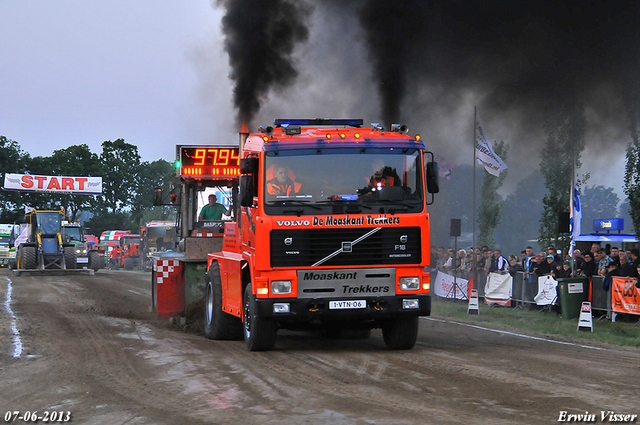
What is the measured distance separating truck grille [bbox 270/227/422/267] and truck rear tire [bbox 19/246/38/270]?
95.4 feet

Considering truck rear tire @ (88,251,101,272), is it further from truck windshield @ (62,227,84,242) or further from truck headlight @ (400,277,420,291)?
truck headlight @ (400,277,420,291)

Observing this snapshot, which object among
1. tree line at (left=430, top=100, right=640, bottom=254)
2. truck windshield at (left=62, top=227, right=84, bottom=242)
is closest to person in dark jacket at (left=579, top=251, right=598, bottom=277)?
tree line at (left=430, top=100, right=640, bottom=254)

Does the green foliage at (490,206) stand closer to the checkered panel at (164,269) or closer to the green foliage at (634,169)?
the green foliage at (634,169)

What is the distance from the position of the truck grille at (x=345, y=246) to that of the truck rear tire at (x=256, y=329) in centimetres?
82

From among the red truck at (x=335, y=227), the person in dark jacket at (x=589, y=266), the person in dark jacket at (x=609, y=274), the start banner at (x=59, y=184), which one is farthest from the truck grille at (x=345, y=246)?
the start banner at (x=59, y=184)

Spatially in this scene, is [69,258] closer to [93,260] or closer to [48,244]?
[48,244]

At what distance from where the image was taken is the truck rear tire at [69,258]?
37250mm

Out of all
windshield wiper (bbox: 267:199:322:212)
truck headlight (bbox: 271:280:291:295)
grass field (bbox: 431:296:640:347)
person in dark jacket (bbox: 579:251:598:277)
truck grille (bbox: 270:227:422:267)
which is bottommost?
grass field (bbox: 431:296:640:347)

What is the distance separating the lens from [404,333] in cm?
1074

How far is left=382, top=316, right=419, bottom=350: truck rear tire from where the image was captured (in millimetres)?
10734

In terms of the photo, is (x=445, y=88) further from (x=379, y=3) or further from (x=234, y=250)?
(x=234, y=250)

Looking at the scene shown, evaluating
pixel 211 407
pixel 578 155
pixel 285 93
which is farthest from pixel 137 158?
pixel 211 407

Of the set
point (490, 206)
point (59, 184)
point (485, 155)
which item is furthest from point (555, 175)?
point (59, 184)

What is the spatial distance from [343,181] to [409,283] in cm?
163
